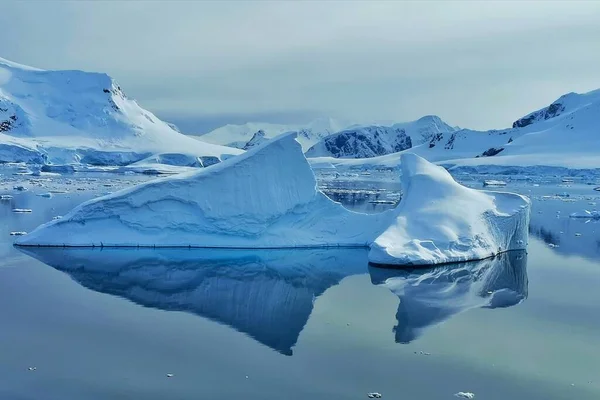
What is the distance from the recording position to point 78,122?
71.2 metres

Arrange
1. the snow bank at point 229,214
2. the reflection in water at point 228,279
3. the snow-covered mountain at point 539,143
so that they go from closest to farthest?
1. the reflection in water at point 228,279
2. the snow bank at point 229,214
3. the snow-covered mountain at point 539,143

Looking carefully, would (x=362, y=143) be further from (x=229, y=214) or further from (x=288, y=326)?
(x=288, y=326)

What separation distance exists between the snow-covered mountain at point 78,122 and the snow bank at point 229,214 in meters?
45.8

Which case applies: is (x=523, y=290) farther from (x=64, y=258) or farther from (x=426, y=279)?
(x=64, y=258)

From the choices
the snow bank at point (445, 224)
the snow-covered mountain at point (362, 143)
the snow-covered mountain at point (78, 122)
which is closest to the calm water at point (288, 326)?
the snow bank at point (445, 224)

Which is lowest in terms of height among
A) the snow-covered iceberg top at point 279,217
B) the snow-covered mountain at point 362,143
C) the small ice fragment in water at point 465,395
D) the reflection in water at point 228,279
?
the small ice fragment in water at point 465,395

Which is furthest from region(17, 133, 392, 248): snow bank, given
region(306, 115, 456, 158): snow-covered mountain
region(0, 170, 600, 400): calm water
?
region(306, 115, 456, 158): snow-covered mountain

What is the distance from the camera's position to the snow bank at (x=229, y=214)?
12.9 metres

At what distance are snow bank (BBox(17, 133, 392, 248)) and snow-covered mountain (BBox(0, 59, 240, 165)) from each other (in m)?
45.8

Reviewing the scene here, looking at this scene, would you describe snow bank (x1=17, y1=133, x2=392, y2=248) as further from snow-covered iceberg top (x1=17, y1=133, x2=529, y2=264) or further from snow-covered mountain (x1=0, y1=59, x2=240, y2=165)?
snow-covered mountain (x1=0, y1=59, x2=240, y2=165)

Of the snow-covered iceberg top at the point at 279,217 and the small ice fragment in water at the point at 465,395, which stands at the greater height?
the snow-covered iceberg top at the point at 279,217

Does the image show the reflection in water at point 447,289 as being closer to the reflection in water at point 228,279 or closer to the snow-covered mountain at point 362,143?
the reflection in water at point 228,279

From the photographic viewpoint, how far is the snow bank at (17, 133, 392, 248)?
508 inches

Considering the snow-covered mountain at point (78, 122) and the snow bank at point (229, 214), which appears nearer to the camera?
the snow bank at point (229, 214)
